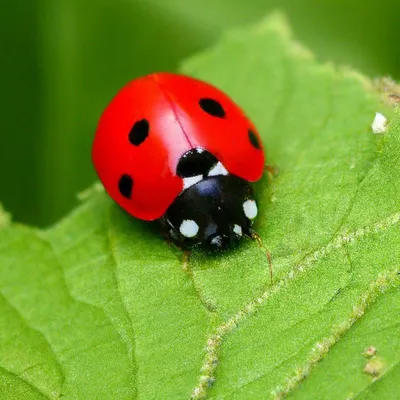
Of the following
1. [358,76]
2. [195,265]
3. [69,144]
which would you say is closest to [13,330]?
[195,265]

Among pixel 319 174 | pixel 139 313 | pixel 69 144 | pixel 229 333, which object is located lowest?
pixel 69 144

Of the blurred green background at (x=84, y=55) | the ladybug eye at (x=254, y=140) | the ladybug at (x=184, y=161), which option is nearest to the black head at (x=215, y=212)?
the ladybug at (x=184, y=161)

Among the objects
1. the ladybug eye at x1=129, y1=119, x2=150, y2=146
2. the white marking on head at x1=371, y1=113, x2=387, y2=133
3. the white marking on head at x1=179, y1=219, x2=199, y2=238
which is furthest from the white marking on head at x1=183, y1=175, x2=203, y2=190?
the white marking on head at x1=371, y1=113, x2=387, y2=133

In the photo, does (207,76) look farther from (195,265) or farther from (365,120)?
(195,265)

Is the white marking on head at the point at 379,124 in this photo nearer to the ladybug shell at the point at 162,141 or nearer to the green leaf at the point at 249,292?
the green leaf at the point at 249,292

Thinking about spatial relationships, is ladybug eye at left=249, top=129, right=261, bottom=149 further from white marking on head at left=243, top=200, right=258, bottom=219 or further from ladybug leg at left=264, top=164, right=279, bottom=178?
white marking on head at left=243, top=200, right=258, bottom=219

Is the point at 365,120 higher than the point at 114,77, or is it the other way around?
the point at 365,120
